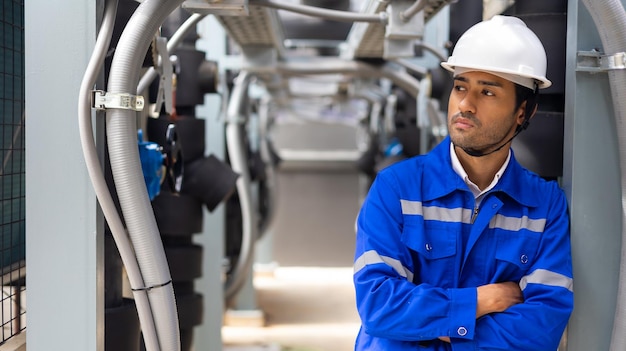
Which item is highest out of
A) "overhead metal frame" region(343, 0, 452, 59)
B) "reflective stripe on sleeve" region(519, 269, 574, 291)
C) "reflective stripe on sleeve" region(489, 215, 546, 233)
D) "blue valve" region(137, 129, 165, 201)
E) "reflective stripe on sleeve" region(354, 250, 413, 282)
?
"overhead metal frame" region(343, 0, 452, 59)

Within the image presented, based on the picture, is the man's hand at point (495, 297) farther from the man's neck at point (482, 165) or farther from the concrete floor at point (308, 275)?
the concrete floor at point (308, 275)

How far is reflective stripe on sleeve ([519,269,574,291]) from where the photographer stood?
1545mm

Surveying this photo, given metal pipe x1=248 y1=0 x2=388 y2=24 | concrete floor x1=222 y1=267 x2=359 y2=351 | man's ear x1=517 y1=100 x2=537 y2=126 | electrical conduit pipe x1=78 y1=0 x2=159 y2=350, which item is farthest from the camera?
concrete floor x1=222 y1=267 x2=359 y2=351

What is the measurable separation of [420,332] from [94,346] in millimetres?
636

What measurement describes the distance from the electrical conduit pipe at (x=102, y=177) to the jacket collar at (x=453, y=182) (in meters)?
0.60

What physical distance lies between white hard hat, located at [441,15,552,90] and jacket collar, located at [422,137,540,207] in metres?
0.19

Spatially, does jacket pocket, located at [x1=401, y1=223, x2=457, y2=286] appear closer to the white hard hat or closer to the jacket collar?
the jacket collar

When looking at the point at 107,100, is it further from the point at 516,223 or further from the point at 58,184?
the point at 516,223

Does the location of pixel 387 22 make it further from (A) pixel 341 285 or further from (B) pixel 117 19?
(A) pixel 341 285

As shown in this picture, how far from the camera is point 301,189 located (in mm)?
9281

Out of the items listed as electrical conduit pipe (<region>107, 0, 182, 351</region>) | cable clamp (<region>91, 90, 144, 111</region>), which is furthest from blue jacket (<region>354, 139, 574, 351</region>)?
cable clamp (<region>91, 90, 144, 111</region>)

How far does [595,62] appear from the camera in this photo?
160cm

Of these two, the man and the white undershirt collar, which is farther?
the white undershirt collar

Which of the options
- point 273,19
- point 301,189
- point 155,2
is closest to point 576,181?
point 155,2
